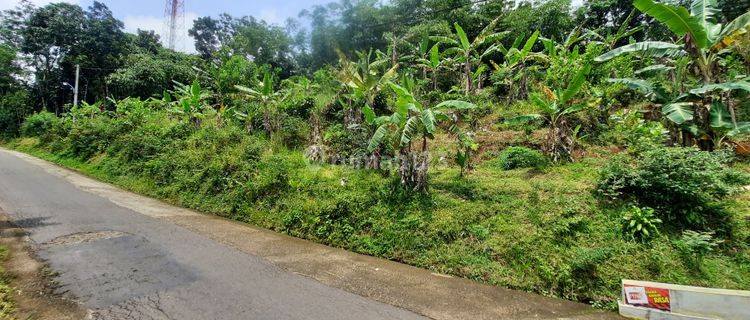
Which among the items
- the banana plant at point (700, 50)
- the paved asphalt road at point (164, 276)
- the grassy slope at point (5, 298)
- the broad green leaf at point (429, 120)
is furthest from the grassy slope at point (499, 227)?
the grassy slope at point (5, 298)

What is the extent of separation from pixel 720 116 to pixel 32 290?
432 inches

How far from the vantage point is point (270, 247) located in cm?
620

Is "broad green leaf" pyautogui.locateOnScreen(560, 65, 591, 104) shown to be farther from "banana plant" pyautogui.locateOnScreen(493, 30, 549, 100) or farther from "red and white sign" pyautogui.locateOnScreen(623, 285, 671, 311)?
"red and white sign" pyautogui.locateOnScreen(623, 285, 671, 311)

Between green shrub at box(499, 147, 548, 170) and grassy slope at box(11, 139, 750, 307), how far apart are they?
36cm

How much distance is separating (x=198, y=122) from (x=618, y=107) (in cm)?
1395

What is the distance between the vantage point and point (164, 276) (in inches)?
183

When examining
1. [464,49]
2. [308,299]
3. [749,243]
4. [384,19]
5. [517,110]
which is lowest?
[308,299]

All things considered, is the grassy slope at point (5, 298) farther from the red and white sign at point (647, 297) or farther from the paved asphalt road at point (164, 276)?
the red and white sign at point (647, 297)

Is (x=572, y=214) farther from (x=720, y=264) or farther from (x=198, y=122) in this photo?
(x=198, y=122)

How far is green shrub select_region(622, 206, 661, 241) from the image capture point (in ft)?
15.8

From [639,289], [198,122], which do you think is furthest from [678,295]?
[198,122]

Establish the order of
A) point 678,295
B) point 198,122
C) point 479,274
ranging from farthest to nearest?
point 198,122
point 479,274
point 678,295

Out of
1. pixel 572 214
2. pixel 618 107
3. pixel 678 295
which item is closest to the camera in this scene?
pixel 678 295

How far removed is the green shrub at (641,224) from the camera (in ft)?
15.8
